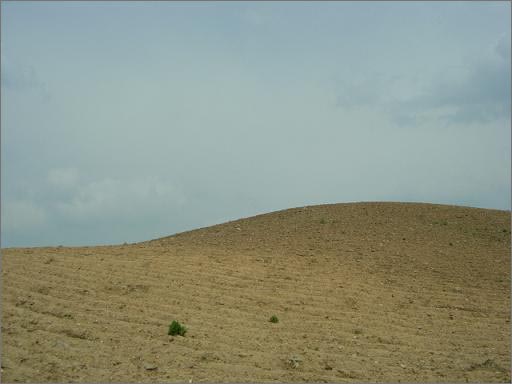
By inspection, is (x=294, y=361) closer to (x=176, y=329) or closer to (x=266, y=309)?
(x=176, y=329)

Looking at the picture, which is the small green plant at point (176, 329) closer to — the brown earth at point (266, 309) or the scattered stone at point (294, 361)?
the brown earth at point (266, 309)

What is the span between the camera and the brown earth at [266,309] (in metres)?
9.87

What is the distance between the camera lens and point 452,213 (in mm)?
28219

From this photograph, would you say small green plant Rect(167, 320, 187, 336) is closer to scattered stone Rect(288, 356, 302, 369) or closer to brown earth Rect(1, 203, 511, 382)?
brown earth Rect(1, 203, 511, 382)

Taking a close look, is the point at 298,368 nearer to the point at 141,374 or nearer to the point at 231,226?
the point at 141,374

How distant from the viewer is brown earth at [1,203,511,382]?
32.4 ft

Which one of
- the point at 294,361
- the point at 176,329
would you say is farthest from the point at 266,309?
the point at 294,361

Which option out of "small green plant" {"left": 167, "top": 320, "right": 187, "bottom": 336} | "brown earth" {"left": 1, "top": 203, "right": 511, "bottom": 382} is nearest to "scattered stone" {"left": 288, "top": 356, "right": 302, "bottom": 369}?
"brown earth" {"left": 1, "top": 203, "right": 511, "bottom": 382}

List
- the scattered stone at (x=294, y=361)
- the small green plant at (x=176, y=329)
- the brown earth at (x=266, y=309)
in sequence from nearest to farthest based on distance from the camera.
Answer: the brown earth at (x=266, y=309)
the scattered stone at (x=294, y=361)
the small green plant at (x=176, y=329)

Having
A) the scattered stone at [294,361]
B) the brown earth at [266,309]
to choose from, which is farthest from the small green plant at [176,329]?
the scattered stone at [294,361]

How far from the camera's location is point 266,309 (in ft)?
45.4

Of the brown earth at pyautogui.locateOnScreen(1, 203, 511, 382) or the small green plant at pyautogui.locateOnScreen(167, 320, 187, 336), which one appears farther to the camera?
the small green plant at pyautogui.locateOnScreen(167, 320, 187, 336)

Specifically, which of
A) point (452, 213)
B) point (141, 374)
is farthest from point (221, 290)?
point (452, 213)

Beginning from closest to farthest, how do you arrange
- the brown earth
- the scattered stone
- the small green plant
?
the brown earth → the scattered stone → the small green plant
